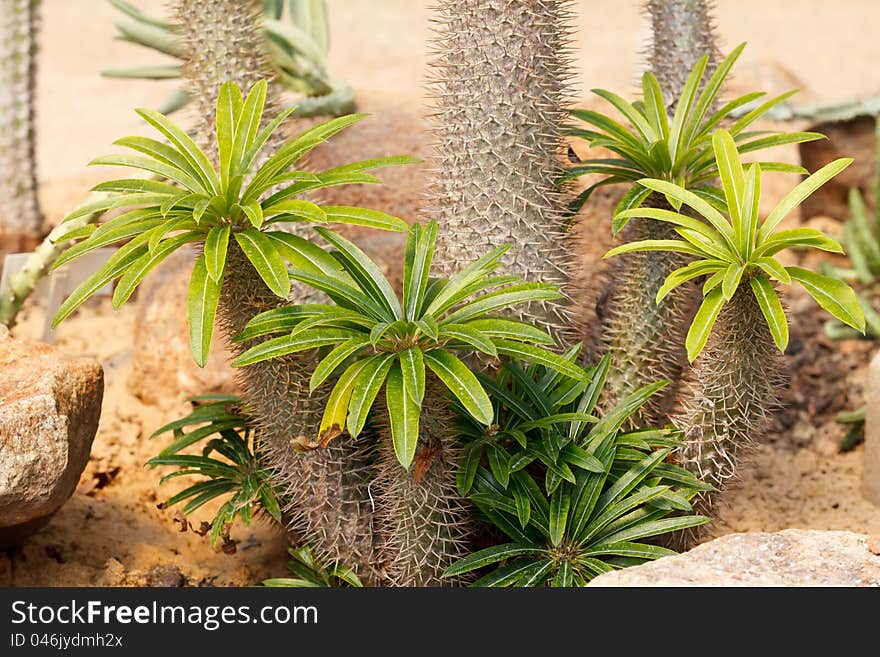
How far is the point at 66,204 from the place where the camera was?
5902 mm

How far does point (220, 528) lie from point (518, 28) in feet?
5.21

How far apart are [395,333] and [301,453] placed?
1.70 ft

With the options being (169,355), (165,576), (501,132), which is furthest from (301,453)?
(169,355)

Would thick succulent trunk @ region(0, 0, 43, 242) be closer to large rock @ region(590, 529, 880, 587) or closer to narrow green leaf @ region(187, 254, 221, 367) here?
narrow green leaf @ region(187, 254, 221, 367)

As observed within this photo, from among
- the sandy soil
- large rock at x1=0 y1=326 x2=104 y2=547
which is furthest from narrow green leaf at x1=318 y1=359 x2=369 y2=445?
the sandy soil

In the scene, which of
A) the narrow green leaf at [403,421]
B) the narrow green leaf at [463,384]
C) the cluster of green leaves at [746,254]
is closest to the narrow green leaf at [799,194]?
the cluster of green leaves at [746,254]

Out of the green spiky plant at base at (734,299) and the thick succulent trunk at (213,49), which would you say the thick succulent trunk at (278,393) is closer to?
the thick succulent trunk at (213,49)

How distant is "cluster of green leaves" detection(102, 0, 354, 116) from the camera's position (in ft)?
15.1

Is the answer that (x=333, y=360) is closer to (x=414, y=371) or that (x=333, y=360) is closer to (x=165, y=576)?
(x=414, y=371)

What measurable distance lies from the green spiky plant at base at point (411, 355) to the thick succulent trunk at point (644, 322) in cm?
53

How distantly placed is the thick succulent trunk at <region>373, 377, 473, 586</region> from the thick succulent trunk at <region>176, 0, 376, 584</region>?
8 centimetres

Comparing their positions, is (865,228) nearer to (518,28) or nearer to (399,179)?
(399,179)

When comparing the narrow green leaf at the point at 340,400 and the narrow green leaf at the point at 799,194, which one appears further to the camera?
the narrow green leaf at the point at 799,194

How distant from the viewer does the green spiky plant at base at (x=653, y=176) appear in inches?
112
